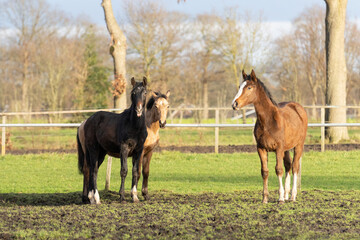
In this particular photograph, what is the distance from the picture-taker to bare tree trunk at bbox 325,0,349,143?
733 inches

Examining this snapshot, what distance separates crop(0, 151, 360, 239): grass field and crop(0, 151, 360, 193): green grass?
0.07 feet

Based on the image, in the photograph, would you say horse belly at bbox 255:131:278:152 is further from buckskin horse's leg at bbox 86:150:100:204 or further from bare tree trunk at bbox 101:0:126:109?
bare tree trunk at bbox 101:0:126:109

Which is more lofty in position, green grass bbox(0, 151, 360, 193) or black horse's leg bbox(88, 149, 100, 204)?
black horse's leg bbox(88, 149, 100, 204)

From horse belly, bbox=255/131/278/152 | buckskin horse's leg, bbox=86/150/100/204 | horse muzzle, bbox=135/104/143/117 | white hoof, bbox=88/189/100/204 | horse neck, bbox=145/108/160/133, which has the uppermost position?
horse muzzle, bbox=135/104/143/117

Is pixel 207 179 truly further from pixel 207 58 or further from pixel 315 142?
pixel 207 58

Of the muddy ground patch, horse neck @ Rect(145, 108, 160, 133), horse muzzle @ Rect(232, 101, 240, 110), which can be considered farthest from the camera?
horse neck @ Rect(145, 108, 160, 133)

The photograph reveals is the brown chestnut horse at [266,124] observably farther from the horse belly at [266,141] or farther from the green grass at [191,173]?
the green grass at [191,173]

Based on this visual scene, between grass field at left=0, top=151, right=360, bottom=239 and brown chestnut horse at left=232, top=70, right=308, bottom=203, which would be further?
brown chestnut horse at left=232, top=70, right=308, bottom=203

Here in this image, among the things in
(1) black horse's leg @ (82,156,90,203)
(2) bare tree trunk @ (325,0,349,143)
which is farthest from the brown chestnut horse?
(2) bare tree trunk @ (325,0,349,143)

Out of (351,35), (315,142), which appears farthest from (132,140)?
(351,35)

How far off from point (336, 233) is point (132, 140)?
11.6 feet

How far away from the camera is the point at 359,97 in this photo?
5019cm

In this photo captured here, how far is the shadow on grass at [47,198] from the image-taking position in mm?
8055

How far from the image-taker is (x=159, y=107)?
804 cm
